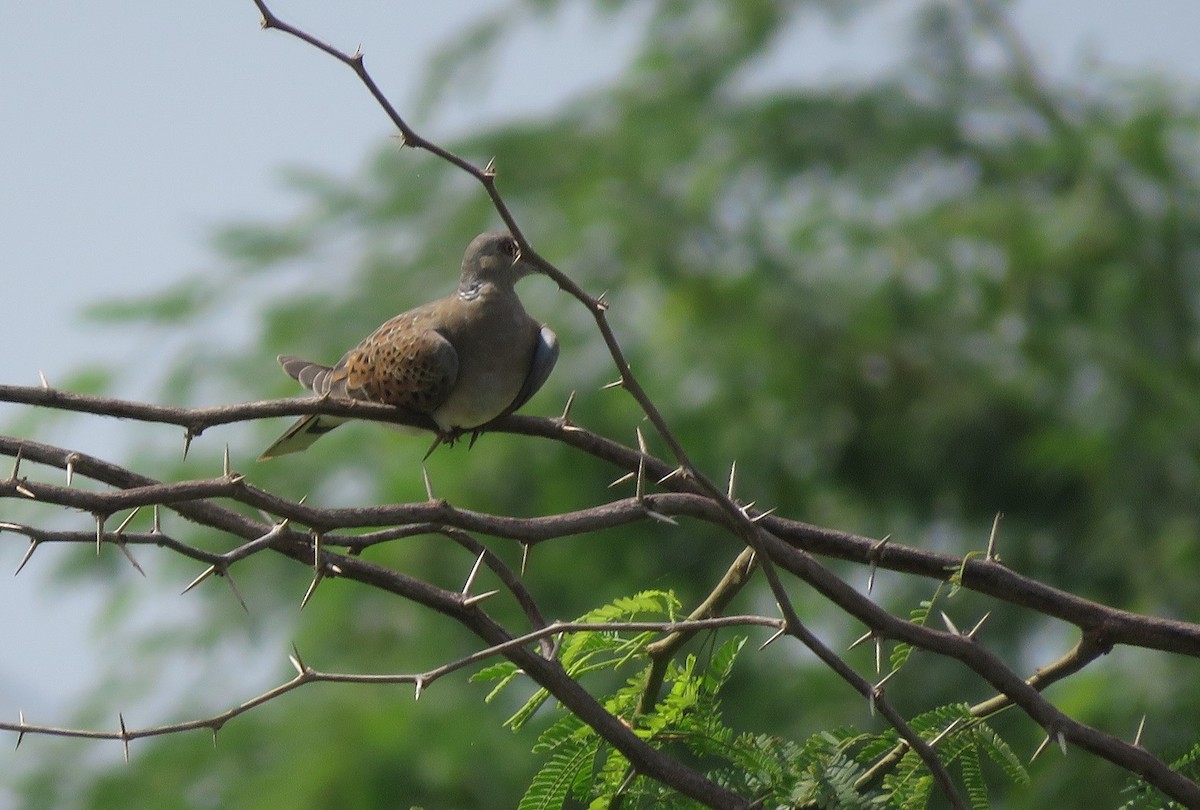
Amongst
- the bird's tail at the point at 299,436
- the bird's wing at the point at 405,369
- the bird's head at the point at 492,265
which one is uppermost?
the bird's head at the point at 492,265

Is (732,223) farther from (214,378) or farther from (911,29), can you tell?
(214,378)

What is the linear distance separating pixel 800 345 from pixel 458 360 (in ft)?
18.6

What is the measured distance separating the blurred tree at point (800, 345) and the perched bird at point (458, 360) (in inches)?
117

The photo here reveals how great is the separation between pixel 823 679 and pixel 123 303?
5616mm

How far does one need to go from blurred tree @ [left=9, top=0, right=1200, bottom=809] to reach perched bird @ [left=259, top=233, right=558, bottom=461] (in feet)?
9.72

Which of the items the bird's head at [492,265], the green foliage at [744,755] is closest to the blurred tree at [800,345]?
the bird's head at [492,265]

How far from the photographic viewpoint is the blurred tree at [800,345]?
8.72m

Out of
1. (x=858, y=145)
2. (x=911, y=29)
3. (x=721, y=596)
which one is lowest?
(x=721, y=596)

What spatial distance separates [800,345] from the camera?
10078 mm

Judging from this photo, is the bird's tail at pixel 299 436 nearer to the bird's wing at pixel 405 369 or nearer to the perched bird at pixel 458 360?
the perched bird at pixel 458 360

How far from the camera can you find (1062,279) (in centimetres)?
1046

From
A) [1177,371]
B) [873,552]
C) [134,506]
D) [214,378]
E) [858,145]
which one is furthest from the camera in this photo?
Result: [858,145]

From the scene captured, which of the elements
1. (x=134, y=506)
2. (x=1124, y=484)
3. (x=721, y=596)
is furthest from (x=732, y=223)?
(x=134, y=506)

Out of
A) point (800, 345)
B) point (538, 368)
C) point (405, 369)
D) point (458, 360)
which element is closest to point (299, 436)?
point (405, 369)
